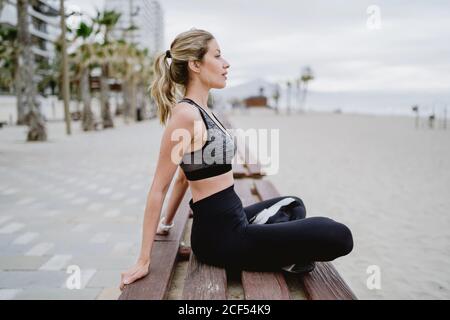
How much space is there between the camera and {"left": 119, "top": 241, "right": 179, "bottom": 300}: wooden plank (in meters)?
1.73

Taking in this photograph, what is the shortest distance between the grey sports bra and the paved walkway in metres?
1.38

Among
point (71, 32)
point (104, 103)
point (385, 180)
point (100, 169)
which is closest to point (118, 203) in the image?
point (100, 169)

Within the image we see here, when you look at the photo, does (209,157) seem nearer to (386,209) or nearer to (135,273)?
(135,273)

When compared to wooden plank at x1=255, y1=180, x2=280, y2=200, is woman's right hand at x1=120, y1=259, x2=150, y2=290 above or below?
below

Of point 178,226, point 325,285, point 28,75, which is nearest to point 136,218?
point 178,226

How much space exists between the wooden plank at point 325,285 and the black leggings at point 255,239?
0.28ft

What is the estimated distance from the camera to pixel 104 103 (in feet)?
78.4

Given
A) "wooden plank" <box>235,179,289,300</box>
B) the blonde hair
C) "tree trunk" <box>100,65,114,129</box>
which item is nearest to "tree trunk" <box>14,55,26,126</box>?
"tree trunk" <box>100,65,114,129</box>

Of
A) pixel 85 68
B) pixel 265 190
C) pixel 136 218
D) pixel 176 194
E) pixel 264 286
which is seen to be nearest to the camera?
pixel 264 286

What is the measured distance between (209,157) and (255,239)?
497 millimetres

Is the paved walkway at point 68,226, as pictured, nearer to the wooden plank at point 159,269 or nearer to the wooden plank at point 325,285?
the wooden plank at point 159,269

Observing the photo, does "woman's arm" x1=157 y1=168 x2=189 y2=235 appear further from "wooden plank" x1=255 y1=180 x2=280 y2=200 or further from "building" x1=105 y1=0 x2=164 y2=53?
"building" x1=105 y1=0 x2=164 y2=53

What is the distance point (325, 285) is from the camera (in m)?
1.83

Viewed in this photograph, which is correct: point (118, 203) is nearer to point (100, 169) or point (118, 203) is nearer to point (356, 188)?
point (100, 169)
